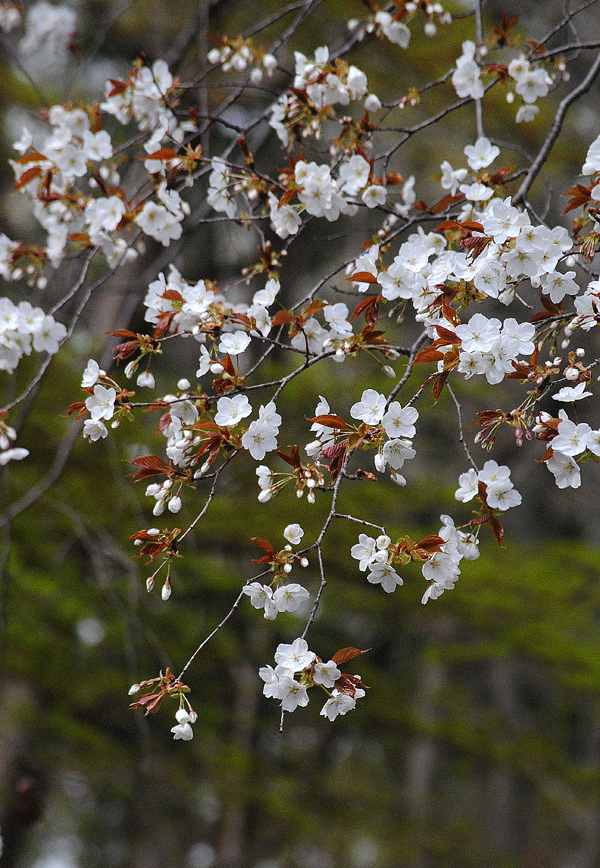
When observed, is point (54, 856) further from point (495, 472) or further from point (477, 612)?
point (495, 472)

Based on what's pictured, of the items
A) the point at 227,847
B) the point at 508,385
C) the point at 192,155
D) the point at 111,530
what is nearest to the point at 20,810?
the point at 111,530

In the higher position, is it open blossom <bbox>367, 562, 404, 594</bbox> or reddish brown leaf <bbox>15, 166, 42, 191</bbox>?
reddish brown leaf <bbox>15, 166, 42, 191</bbox>

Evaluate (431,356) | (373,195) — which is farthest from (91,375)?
(373,195)

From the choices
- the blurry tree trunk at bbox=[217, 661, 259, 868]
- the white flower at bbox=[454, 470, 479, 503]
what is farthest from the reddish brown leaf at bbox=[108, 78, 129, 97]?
the blurry tree trunk at bbox=[217, 661, 259, 868]

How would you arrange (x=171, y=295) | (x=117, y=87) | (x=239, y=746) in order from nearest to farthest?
1. (x=171, y=295)
2. (x=117, y=87)
3. (x=239, y=746)

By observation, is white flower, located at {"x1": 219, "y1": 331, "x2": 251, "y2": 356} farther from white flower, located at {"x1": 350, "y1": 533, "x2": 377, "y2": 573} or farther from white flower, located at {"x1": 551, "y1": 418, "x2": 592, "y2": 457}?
white flower, located at {"x1": 551, "y1": 418, "x2": 592, "y2": 457}

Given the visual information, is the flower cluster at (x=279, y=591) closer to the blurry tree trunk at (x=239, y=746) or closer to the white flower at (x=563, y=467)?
the white flower at (x=563, y=467)

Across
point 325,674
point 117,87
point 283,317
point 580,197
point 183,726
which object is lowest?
point 183,726

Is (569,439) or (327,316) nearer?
(569,439)

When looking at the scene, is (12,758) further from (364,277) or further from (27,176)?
(364,277)

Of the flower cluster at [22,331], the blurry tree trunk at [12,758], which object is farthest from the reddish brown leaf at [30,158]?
the blurry tree trunk at [12,758]

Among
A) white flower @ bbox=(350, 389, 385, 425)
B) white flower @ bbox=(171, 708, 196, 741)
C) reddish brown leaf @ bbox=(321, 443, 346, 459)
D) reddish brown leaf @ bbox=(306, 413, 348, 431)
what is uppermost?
white flower @ bbox=(350, 389, 385, 425)
